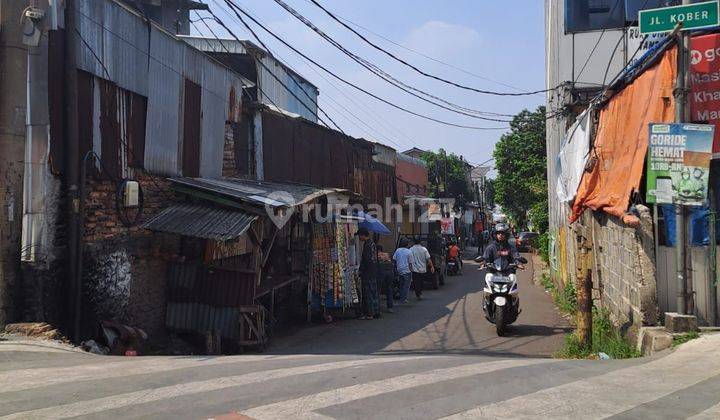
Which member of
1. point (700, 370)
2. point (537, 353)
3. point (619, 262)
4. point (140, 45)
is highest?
point (140, 45)

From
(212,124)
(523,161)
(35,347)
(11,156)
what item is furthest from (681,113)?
(523,161)

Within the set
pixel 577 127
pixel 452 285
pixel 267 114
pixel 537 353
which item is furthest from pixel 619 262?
pixel 452 285

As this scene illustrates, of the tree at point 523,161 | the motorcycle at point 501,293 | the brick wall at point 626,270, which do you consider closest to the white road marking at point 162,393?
the brick wall at point 626,270

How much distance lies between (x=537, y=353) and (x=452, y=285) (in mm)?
12278

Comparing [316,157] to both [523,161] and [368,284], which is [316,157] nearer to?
[368,284]

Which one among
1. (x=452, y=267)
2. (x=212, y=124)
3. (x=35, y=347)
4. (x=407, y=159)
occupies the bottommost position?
(x=452, y=267)

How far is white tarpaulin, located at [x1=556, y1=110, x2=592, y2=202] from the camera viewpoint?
11.5m

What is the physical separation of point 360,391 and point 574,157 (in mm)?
9078

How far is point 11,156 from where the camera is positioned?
759 centimetres

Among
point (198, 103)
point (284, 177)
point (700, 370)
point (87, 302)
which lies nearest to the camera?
point (700, 370)

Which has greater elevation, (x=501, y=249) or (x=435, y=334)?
(x=501, y=249)

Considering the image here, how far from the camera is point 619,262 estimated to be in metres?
8.89

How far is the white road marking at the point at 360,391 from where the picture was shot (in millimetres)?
4535

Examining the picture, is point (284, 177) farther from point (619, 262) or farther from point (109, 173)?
point (619, 262)
